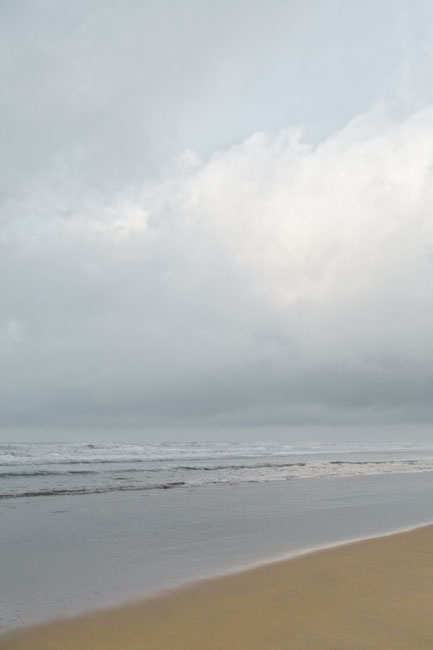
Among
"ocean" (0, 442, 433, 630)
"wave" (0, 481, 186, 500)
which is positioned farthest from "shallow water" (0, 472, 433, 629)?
"wave" (0, 481, 186, 500)

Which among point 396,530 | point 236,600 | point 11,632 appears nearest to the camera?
point 11,632

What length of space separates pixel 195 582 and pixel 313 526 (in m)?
5.62

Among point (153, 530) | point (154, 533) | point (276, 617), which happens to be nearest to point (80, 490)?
point (153, 530)

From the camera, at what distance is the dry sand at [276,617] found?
15.5 ft

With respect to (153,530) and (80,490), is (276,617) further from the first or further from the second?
(80,490)

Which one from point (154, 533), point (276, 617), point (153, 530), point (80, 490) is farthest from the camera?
point (80, 490)

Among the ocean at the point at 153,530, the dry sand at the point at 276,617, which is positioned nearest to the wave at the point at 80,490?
the ocean at the point at 153,530

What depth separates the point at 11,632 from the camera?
5.27 meters

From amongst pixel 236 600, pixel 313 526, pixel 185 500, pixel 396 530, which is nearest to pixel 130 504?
pixel 185 500

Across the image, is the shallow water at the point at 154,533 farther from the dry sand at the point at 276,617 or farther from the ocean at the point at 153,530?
the dry sand at the point at 276,617

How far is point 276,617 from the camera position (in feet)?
17.8

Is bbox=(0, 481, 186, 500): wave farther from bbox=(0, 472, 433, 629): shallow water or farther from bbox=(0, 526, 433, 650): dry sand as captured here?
bbox=(0, 526, 433, 650): dry sand

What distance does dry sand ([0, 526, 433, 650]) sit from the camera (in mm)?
4734

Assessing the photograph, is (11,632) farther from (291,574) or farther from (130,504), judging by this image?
(130,504)
